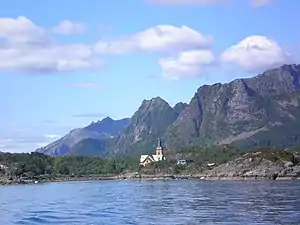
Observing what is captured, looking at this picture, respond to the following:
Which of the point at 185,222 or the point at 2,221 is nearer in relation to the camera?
the point at 185,222

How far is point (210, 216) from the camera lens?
205ft

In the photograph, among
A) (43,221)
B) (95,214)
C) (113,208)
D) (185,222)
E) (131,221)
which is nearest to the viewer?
(185,222)

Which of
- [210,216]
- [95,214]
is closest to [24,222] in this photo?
[95,214]

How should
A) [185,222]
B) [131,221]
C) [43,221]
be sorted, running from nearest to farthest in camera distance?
[185,222] → [131,221] → [43,221]

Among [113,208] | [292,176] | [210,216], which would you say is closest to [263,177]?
[292,176]

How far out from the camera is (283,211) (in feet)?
216

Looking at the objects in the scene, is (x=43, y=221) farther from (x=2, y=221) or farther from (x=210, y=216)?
(x=210, y=216)

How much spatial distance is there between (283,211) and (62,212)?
87.3 feet

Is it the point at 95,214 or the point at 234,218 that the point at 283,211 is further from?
the point at 95,214

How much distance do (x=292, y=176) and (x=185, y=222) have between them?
142m

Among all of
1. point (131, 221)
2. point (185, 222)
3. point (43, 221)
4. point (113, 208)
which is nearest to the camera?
point (185, 222)

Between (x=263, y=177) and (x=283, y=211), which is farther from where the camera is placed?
(x=263, y=177)

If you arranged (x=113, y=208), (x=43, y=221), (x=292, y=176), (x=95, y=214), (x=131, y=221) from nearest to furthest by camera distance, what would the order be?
1. (x=131, y=221)
2. (x=43, y=221)
3. (x=95, y=214)
4. (x=113, y=208)
5. (x=292, y=176)

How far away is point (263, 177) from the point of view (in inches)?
7844
